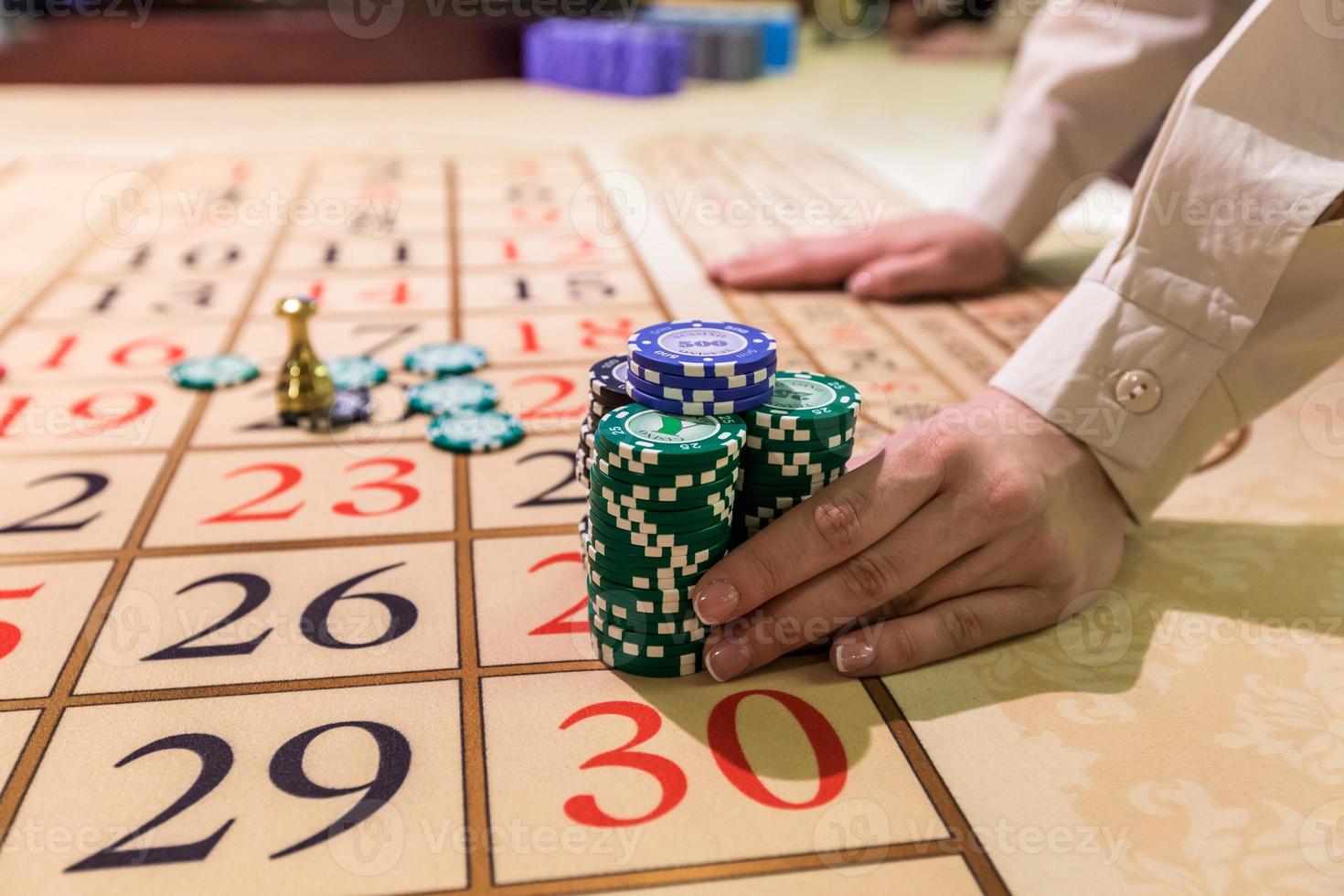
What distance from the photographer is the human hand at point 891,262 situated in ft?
8.02

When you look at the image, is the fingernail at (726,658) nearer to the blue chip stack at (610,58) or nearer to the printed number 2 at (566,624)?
the printed number 2 at (566,624)

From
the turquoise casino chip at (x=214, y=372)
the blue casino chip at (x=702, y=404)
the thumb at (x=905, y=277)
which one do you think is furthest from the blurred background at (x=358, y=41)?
the blue casino chip at (x=702, y=404)

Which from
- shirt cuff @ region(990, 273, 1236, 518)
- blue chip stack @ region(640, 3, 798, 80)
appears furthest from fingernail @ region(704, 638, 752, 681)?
blue chip stack @ region(640, 3, 798, 80)

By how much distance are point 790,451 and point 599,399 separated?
0.23m

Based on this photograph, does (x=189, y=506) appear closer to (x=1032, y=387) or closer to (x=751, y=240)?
(x=1032, y=387)

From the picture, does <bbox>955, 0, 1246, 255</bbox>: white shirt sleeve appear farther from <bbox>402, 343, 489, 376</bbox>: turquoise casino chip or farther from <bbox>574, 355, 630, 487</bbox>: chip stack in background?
→ <bbox>574, 355, 630, 487</bbox>: chip stack in background

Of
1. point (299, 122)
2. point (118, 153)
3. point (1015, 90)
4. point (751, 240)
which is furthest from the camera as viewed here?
point (299, 122)

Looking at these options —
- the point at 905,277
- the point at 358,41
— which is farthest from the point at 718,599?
the point at 358,41

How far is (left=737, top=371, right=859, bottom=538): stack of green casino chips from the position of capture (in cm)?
116

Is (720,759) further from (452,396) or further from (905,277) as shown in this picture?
(905,277)

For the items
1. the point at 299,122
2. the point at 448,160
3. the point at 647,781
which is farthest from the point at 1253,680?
the point at 299,122

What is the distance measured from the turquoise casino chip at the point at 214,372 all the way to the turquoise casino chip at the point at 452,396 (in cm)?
30

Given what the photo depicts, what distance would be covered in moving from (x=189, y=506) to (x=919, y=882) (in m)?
1.09

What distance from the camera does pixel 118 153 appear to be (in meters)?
3.75
